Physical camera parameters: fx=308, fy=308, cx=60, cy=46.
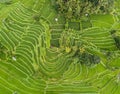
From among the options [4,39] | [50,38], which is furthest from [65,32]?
[4,39]

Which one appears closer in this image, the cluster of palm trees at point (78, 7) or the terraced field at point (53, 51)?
the terraced field at point (53, 51)

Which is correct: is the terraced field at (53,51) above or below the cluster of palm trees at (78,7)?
below

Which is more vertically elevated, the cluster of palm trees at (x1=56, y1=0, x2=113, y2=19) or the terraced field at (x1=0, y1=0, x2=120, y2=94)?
the cluster of palm trees at (x1=56, y1=0, x2=113, y2=19)

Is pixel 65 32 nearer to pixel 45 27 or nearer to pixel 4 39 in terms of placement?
pixel 45 27

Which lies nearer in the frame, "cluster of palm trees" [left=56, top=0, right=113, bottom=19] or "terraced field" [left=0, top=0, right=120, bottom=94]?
"terraced field" [left=0, top=0, right=120, bottom=94]
